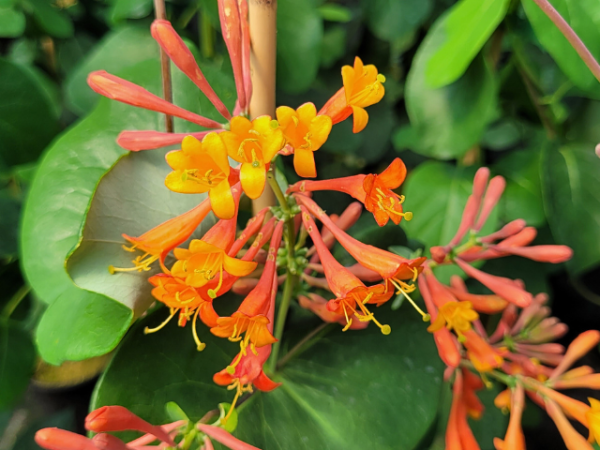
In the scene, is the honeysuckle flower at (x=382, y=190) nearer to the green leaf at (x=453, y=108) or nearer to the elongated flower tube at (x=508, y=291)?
the elongated flower tube at (x=508, y=291)

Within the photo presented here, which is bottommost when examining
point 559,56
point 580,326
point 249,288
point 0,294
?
point 580,326

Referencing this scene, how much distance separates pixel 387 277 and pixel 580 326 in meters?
0.75

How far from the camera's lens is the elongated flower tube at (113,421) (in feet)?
0.79

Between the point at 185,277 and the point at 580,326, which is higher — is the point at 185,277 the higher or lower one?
the higher one

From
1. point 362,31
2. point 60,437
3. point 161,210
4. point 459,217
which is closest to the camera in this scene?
point 60,437

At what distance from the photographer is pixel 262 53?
1.02 feet

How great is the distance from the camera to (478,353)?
0.40m

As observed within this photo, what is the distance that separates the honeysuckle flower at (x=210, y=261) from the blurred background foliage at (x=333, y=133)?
75 mm

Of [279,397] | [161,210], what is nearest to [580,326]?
[279,397]

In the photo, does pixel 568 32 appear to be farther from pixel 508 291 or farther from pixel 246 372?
pixel 246 372

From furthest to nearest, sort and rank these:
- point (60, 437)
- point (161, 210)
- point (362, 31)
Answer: point (362, 31), point (161, 210), point (60, 437)

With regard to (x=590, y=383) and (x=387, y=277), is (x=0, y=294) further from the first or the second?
(x=590, y=383)

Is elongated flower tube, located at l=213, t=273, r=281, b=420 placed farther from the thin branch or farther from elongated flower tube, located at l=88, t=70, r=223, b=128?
the thin branch

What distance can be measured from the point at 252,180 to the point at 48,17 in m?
0.63
